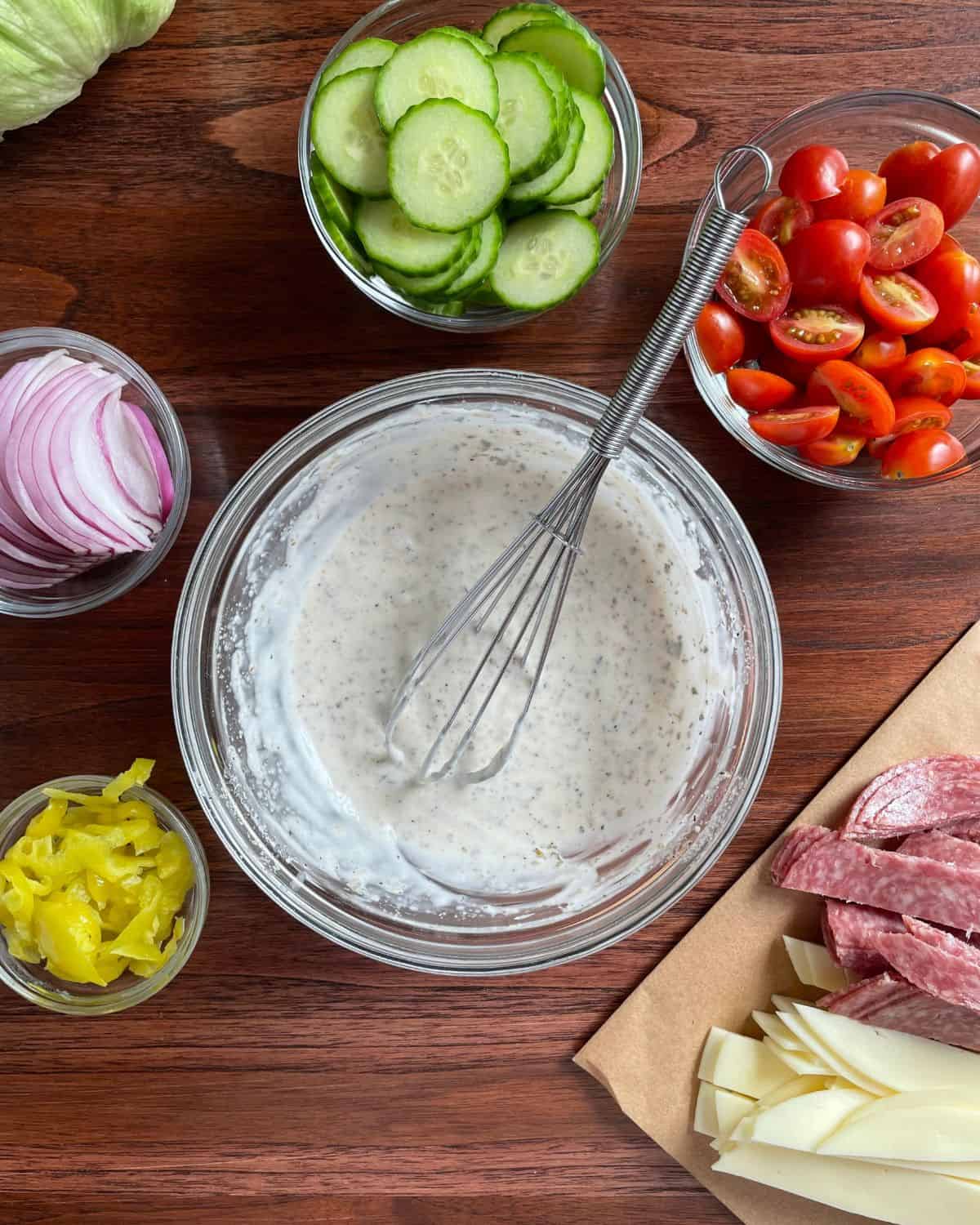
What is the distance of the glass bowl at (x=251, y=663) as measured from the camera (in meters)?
1.33

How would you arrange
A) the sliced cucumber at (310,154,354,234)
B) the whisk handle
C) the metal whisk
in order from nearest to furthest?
1. the whisk handle
2. the metal whisk
3. the sliced cucumber at (310,154,354,234)

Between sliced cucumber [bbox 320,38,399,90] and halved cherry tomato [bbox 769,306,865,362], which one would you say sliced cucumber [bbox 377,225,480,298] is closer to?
sliced cucumber [bbox 320,38,399,90]

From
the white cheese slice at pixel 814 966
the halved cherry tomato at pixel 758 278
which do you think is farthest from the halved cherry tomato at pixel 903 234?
the white cheese slice at pixel 814 966

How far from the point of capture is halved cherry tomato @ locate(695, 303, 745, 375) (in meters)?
1.25

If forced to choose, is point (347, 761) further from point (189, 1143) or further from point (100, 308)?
point (100, 308)

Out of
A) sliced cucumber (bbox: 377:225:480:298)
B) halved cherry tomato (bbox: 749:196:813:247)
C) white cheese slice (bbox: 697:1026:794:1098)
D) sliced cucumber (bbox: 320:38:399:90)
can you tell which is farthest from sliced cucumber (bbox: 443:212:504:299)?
white cheese slice (bbox: 697:1026:794:1098)

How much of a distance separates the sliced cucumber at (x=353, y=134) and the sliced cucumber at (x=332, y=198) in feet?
0.07

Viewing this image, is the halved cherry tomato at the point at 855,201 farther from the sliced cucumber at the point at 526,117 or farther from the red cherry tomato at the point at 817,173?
the sliced cucumber at the point at 526,117

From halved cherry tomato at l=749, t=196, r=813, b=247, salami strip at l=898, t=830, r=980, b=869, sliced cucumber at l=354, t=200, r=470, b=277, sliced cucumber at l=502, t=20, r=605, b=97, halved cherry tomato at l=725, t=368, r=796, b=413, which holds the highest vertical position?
sliced cucumber at l=502, t=20, r=605, b=97

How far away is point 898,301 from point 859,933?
0.79 metres

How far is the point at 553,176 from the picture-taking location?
119 centimetres

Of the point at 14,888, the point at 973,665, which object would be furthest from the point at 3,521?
the point at 973,665

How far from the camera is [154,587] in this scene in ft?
4.58

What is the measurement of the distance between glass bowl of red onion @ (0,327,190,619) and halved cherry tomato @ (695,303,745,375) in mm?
660
